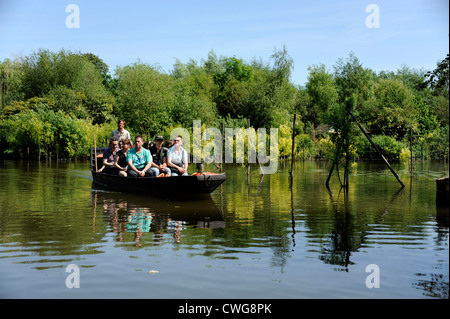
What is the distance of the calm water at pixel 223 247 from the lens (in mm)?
5910

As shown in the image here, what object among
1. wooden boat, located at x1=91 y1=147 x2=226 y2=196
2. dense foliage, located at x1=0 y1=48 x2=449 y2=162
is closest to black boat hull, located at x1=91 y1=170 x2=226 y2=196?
wooden boat, located at x1=91 y1=147 x2=226 y2=196

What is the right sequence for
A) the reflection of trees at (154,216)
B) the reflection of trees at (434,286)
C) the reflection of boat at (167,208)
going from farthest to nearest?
the reflection of boat at (167,208) → the reflection of trees at (154,216) → the reflection of trees at (434,286)

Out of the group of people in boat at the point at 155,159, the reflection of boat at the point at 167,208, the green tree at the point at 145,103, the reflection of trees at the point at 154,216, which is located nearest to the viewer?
the reflection of trees at the point at 154,216

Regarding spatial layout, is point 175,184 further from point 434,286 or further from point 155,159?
point 434,286

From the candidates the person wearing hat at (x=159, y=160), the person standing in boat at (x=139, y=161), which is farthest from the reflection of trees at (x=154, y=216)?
the person wearing hat at (x=159, y=160)

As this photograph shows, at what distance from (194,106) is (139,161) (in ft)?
96.0

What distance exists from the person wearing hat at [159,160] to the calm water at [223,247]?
3.86 feet

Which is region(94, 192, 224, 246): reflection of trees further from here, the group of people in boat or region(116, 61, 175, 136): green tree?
region(116, 61, 175, 136): green tree

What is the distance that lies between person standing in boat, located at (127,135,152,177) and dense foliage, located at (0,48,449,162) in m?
17.9

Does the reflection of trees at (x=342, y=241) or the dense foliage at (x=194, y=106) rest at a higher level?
the dense foliage at (x=194, y=106)

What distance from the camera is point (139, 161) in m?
15.6

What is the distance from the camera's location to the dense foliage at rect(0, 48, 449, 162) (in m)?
41.9

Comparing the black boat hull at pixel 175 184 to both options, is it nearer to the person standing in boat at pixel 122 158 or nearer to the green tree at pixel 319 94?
the person standing in boat at pixel 122 158
